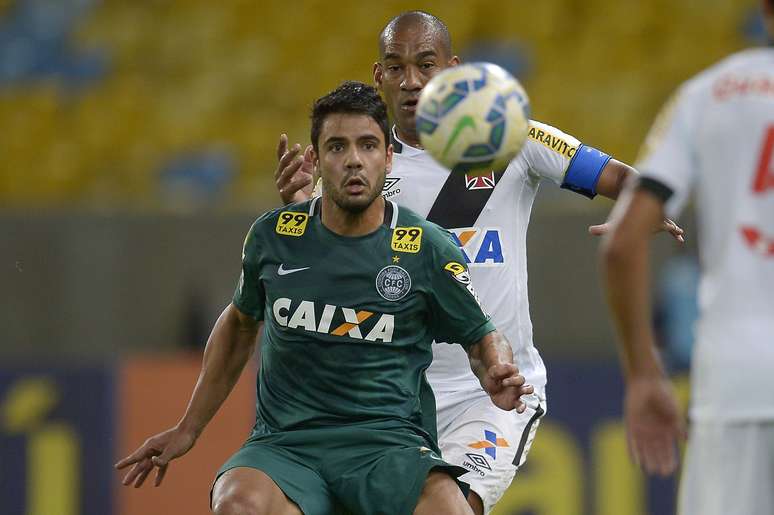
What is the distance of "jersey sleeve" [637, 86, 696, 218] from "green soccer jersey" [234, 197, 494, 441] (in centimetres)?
159

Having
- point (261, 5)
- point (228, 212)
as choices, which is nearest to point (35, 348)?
point (228, 212)

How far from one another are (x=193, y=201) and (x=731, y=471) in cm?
873

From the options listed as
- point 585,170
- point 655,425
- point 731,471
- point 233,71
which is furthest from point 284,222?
point 233,71

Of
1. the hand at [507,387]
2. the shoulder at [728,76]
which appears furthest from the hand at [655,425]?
the hand at [507,387]

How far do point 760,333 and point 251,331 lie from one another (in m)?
2.41

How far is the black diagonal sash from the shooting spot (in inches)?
227

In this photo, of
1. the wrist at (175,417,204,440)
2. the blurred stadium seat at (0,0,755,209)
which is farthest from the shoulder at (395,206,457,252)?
the blurred stadium seat at (0,0,755,209)

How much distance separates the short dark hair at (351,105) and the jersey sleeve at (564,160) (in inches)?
33.4

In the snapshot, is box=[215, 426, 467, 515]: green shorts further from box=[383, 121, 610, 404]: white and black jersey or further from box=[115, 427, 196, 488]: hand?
box=[383, 121, 610, 404]: white and black jersey

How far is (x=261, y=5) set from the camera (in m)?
13.2

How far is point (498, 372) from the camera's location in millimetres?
4742

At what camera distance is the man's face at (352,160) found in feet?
16.5

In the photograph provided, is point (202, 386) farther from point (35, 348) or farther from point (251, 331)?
point (35, 348)

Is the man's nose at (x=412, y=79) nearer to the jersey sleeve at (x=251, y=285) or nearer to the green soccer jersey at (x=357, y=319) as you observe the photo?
the green soccer jersey at (x=357, y=319)
